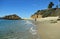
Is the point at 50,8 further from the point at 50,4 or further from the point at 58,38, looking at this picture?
the point at 58,38

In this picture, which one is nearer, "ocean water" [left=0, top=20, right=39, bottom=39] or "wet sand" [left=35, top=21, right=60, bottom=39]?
"wet sand" [left=35, top=21, right=60, bottom=39]

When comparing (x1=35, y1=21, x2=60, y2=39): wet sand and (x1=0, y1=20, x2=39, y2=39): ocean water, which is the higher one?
(x1=35, y1=21, x2=60, y2=39): wet sand

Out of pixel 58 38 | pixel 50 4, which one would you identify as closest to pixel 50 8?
pixel 50 4

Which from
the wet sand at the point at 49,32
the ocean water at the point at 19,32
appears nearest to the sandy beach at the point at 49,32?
the wet sand at the point at 49,32

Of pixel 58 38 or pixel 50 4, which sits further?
pixel 50 4

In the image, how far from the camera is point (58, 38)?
12.4 meters

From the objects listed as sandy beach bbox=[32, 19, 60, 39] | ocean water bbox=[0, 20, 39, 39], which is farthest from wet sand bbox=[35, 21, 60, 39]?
ocean water bbox=[0, 20, 39, 39]

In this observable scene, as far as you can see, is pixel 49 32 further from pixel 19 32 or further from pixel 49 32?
pixel 19 32

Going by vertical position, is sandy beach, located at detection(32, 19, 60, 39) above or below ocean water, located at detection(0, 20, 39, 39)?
above

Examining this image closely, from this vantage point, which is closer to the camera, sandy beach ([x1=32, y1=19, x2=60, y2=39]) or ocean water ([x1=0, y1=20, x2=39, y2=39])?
sandy beach ([x1=32, y1=19, x2=60, y2=39])

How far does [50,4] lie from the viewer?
114125 mm

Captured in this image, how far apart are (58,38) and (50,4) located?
4059 inches

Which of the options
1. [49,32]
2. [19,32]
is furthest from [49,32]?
[19,32]

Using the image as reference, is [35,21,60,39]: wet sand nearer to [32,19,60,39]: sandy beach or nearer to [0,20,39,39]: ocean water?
[32,19,60,39]: sandy beach
